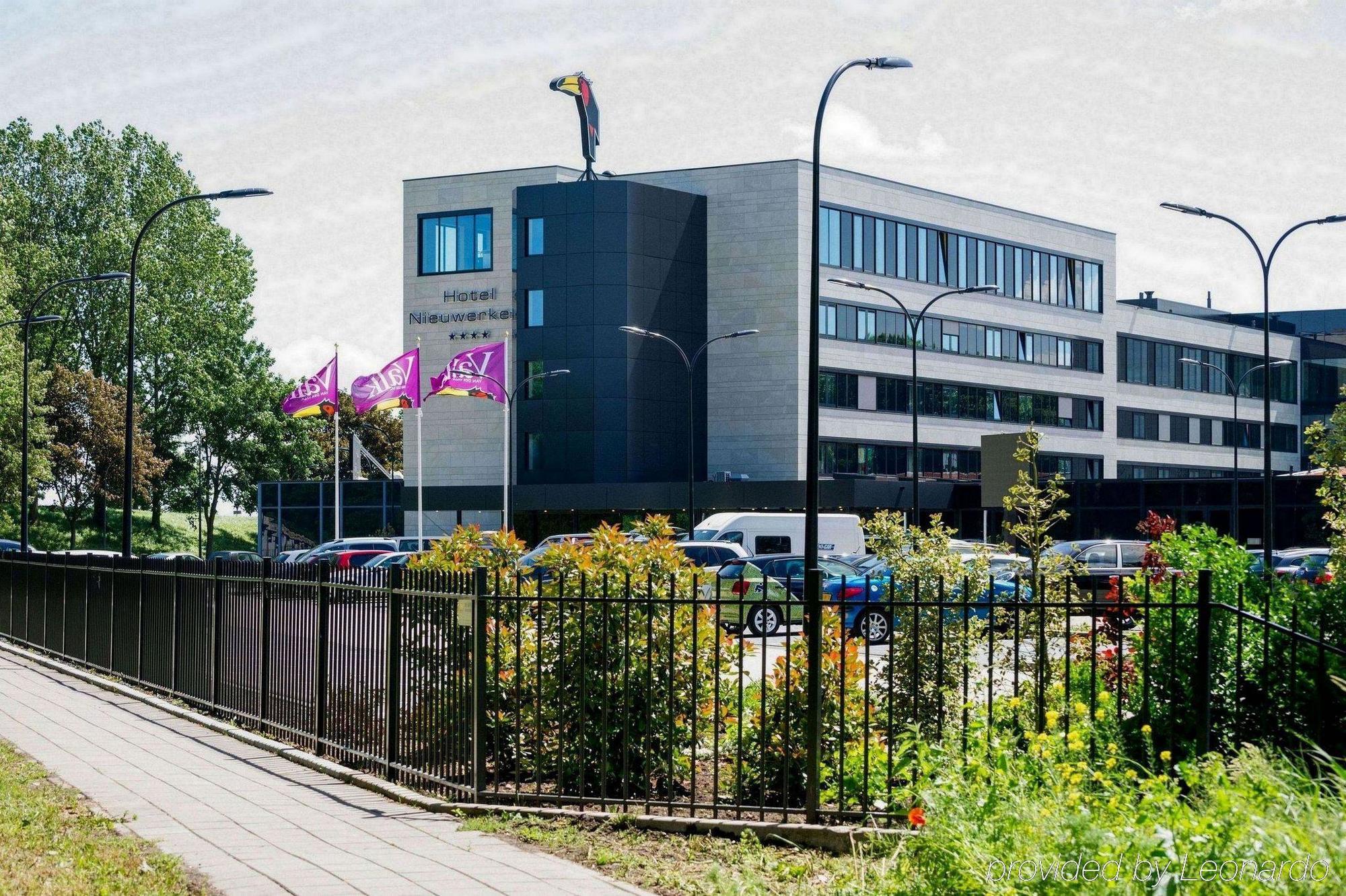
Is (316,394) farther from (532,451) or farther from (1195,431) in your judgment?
(1195,431)

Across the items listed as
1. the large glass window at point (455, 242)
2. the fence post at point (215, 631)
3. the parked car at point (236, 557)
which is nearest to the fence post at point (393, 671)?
the parked car at point (236, 557)

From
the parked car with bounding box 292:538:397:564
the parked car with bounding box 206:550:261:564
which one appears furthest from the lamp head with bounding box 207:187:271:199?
the parked car with bounding box 292:538:397:564

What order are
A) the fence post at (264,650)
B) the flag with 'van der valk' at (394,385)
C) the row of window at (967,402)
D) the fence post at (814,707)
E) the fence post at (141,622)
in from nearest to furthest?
1. the fence post at (814,707)
2. the fence post at (264,650)
3. the fence post at (141,622)
4. the flag with 'van der valk' at (394,385)
5. the row of window at (967,402)

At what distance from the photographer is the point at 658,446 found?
6488 cm

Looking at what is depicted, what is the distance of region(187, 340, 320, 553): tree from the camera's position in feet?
261

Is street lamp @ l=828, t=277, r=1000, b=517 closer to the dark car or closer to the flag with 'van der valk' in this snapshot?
the dark car

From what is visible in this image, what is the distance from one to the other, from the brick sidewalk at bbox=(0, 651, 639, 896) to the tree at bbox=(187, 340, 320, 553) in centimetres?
6785

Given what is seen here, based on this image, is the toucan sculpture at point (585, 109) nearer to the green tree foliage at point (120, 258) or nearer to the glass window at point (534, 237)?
the glass window at point (534, 237)

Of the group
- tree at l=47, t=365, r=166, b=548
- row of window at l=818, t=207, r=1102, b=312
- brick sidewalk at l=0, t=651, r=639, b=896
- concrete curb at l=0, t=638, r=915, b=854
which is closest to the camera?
brick sidewalk at l=0, t=651, r=639, b=896

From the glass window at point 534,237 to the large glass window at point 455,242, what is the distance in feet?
7.96

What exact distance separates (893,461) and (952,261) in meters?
10.4

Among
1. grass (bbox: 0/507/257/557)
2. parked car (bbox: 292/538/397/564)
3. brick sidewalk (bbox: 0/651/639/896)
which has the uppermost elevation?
brick sidewalk (bbox: 0/651/639/896)

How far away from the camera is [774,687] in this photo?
9.76 meters

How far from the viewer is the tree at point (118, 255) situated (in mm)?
72312
